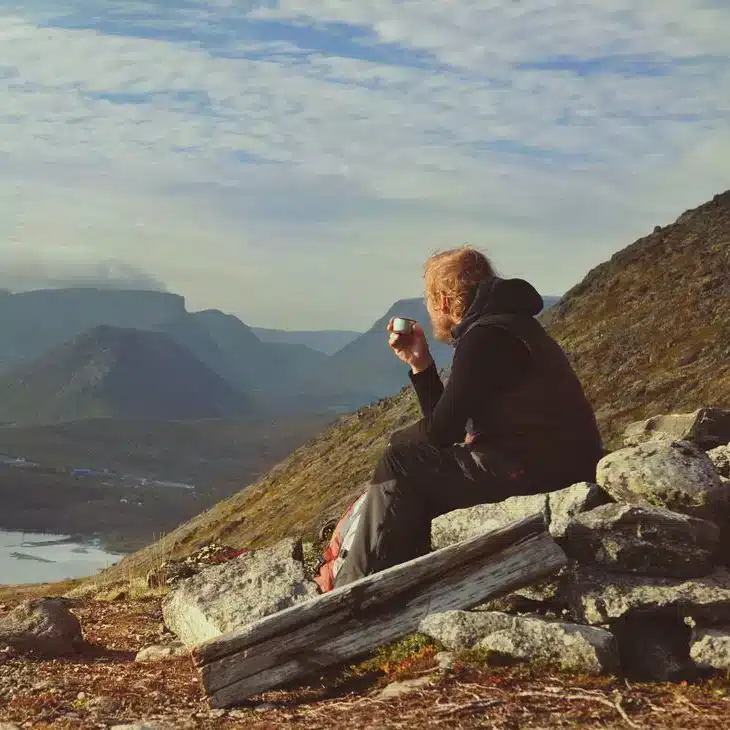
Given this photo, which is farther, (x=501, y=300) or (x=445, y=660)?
(x=501, y=300)

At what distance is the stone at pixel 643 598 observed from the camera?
7.91 meters

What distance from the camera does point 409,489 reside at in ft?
28.6

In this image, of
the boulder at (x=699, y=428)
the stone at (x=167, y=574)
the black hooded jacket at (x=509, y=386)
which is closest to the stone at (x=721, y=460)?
the boulder at (x=699, y=428)

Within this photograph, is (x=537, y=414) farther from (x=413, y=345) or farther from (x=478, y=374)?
(x=413, y=345)

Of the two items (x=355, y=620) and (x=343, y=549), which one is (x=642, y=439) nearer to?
(x=343, y=549)

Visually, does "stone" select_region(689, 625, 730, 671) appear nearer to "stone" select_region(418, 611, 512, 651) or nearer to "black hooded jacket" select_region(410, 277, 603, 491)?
"stone" select_region(418, 611, 512, 651)

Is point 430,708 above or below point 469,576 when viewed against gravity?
below

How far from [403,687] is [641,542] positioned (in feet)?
8.80

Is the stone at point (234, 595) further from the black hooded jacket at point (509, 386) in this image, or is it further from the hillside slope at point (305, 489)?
the hillside slope at point (305, 489)

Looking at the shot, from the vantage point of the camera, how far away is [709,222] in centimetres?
4875

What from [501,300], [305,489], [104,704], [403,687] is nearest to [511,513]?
[501,300]

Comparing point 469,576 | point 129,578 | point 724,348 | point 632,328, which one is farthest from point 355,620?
point 632,328

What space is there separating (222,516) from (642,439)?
37.0m

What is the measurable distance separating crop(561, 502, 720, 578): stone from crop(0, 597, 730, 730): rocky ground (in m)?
1.33
